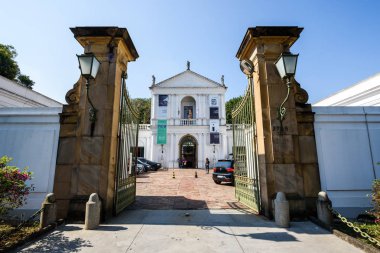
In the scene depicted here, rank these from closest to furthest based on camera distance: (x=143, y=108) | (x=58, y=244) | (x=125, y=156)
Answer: (x=58, y=244), (x=125, y=156), (x=143, y=108)

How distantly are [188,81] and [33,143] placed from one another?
26281 mm

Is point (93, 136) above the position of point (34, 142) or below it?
above

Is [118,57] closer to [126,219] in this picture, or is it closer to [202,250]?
[126,219]

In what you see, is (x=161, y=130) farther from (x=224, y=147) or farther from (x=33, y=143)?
(x=33, y=143)

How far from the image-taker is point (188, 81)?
3056 centimetres

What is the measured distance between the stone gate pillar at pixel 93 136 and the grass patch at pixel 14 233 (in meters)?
0.66

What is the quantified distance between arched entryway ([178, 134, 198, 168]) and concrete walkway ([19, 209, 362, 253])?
79.1 ft

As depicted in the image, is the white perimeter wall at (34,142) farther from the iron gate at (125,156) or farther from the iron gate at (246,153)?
the iron gate at (246,153)

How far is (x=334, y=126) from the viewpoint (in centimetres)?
575

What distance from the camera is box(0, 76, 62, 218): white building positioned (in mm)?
5484

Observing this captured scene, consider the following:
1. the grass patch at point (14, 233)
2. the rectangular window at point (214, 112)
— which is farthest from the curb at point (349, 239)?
the rectangular window at point (214, 112)

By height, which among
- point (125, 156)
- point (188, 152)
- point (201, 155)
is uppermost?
point (188, 152)

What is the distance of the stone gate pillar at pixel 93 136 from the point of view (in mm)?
5098

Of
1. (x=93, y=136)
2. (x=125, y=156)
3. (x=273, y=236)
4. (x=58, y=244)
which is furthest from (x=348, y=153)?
(x=58, y=244)
